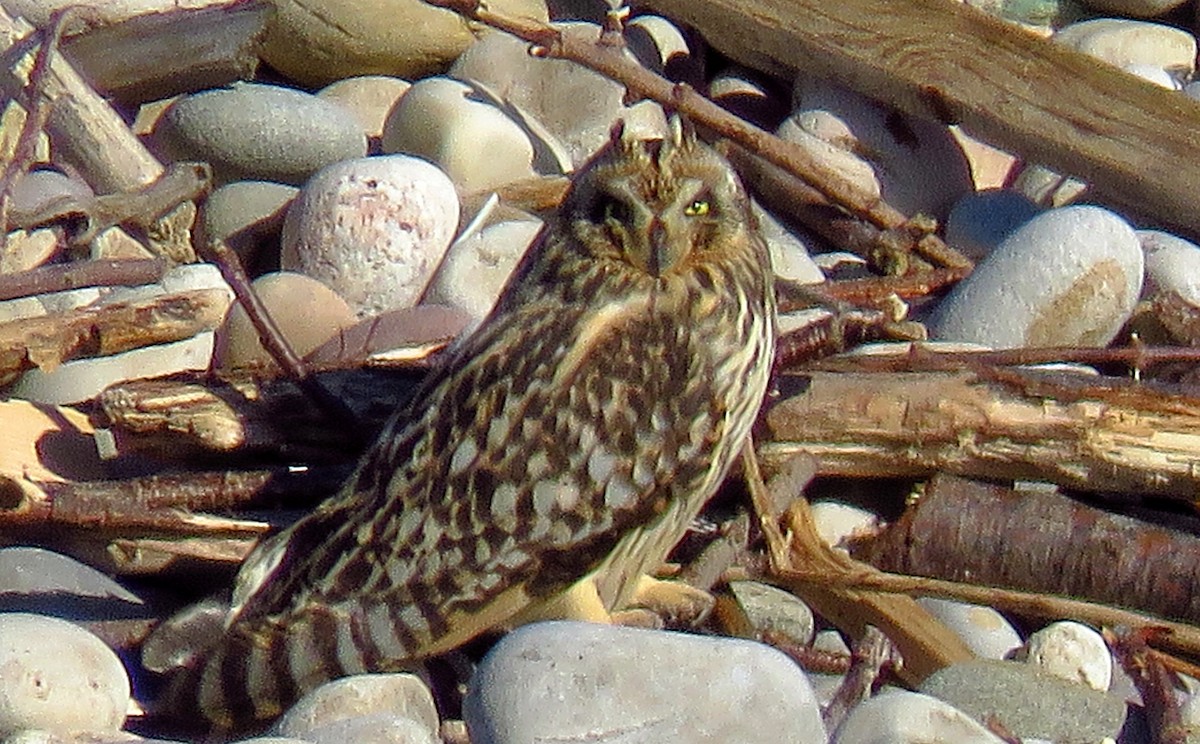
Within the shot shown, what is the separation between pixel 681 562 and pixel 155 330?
1.09 m

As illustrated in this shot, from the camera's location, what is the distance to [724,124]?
542 centimetres

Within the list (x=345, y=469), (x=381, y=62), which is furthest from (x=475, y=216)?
(x=345, y=469)

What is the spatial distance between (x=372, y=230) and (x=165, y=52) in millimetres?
1004

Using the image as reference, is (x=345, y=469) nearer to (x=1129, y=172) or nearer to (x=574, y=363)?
(x=574, y=363)

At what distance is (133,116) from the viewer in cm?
585

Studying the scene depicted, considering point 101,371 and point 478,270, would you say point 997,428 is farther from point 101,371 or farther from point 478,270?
point 101,371

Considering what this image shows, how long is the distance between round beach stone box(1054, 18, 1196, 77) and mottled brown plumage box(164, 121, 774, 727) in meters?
2.50

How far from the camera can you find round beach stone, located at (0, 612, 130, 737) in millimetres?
3404

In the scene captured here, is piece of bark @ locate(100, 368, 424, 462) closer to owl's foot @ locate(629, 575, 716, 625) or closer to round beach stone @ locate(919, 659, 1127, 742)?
owl's foot @ locate(629, 575, 716, 625)

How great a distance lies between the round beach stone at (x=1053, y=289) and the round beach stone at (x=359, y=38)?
1639 millimetres

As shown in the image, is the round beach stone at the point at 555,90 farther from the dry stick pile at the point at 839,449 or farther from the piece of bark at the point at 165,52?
the dry stick pile at the point at 839,449

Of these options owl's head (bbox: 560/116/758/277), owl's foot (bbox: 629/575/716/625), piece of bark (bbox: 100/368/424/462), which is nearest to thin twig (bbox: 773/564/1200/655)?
owl's foot (bbox: 629/575/716/625)

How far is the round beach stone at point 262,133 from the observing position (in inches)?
218

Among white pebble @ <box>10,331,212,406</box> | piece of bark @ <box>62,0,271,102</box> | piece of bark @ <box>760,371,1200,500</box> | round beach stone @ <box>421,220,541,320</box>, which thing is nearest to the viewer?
piece of bark @ <box>760,371,1200,500</box>
